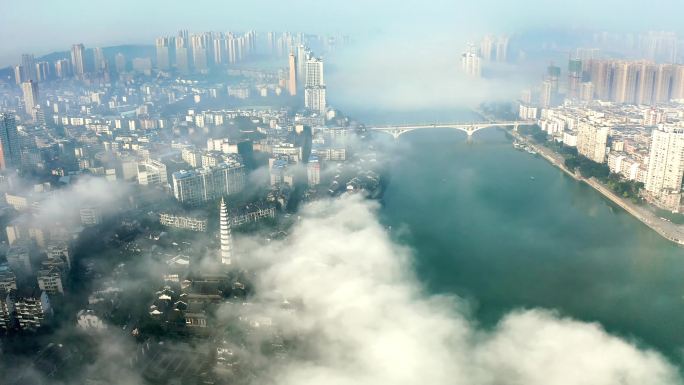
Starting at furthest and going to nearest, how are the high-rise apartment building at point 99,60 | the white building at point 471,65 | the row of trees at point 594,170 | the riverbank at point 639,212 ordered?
the white building at point 471,65, the high-rise apartment building at point 99,60, the row of trees at point 594,170, the riverbank at point 639,212

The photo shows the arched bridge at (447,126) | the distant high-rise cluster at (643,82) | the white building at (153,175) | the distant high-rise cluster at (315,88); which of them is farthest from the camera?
the distant high-rise cluster at (643,82)

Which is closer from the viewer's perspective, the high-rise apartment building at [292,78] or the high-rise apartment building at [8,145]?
the high-rise apartment building at [8,145]

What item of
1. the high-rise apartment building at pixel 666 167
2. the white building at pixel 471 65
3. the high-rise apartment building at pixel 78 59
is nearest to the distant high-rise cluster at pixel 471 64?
the white building at pixel 471 65

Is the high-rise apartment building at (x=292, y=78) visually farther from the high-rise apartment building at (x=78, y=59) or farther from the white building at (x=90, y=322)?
the white building at (x=90, y=322)

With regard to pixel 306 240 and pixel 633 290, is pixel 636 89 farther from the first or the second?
pixel 306 240

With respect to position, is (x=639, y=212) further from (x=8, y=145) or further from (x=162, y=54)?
(x=162, y=54)

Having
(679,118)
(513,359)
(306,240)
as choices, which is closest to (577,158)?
(679,118)

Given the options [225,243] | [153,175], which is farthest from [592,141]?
[225,243]

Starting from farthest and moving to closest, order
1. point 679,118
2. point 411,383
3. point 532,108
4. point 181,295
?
point 532,108 < point 679,118 < point 181,295 < point 411,383
